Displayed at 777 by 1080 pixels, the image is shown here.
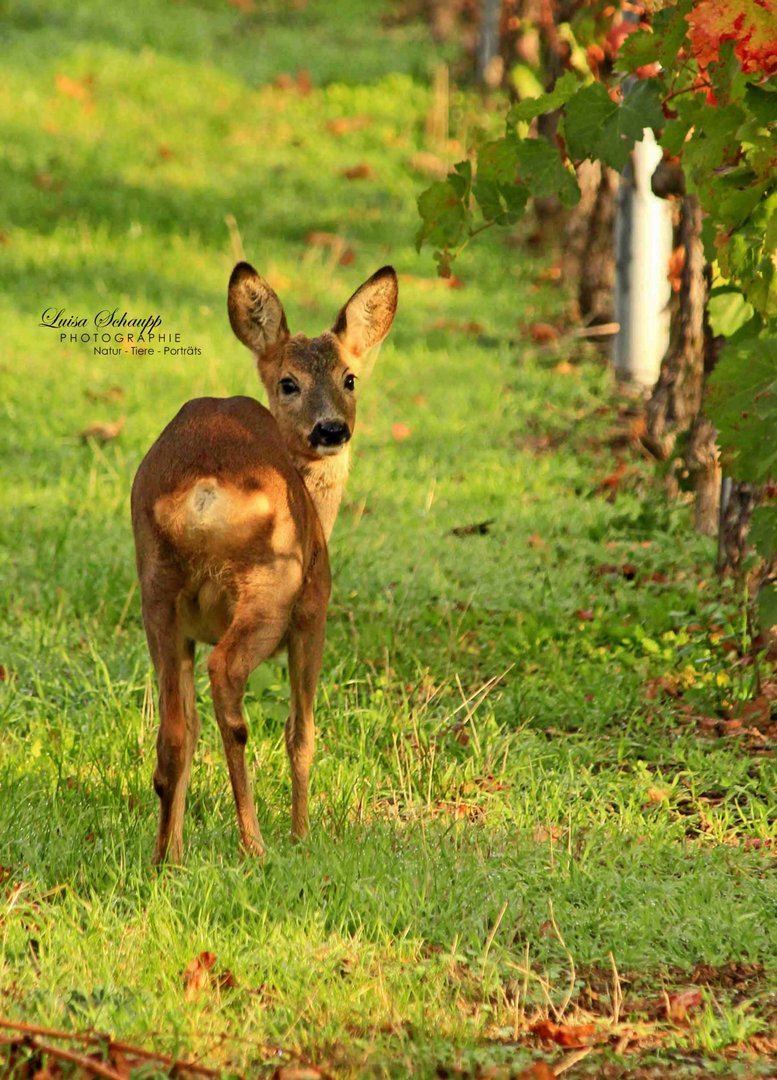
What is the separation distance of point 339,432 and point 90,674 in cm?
182

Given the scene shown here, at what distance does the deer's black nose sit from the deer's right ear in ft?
1.67

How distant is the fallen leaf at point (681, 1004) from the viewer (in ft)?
13.5

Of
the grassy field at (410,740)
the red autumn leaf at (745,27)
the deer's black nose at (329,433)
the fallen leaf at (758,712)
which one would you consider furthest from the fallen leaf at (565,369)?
the red autumn leaf at (745,27)

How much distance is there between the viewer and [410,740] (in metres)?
6.21

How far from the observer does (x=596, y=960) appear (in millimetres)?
4438

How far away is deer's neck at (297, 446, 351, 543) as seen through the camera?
227 inches

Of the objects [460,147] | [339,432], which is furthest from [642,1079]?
[460,147]

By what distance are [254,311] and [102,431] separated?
433 centimetres

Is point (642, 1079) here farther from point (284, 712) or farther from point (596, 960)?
point (284, 712)

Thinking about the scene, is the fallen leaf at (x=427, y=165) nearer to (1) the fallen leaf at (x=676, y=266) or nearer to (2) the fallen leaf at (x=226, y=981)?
(1) the fallen leaf at (x=676, y=266)

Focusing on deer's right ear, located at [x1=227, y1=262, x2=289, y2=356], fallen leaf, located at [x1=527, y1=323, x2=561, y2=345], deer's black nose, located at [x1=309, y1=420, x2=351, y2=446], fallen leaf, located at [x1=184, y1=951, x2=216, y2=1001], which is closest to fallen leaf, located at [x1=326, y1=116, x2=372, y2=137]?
fallen leaf, located at [x1=527, y1=323, x2=561, y2=345]

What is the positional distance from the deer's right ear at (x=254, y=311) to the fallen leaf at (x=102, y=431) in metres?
4.19

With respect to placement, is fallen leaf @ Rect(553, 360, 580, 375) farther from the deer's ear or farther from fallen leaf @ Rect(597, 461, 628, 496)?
the deer's ear

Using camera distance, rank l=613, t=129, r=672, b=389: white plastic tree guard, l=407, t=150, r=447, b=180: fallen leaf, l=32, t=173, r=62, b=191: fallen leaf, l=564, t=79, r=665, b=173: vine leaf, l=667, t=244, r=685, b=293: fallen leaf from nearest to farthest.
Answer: l=564, t=79, r=665, b=173: vine leaf < l=667, t=244, r=685, b=293: fallen leaf < l=613, t=129, r=672, b=389: white plastic tree guard < l=32, t=173, r=62, b=191: fallen leaf < l=407, t=150, r=447, b=180: fallen leaf
